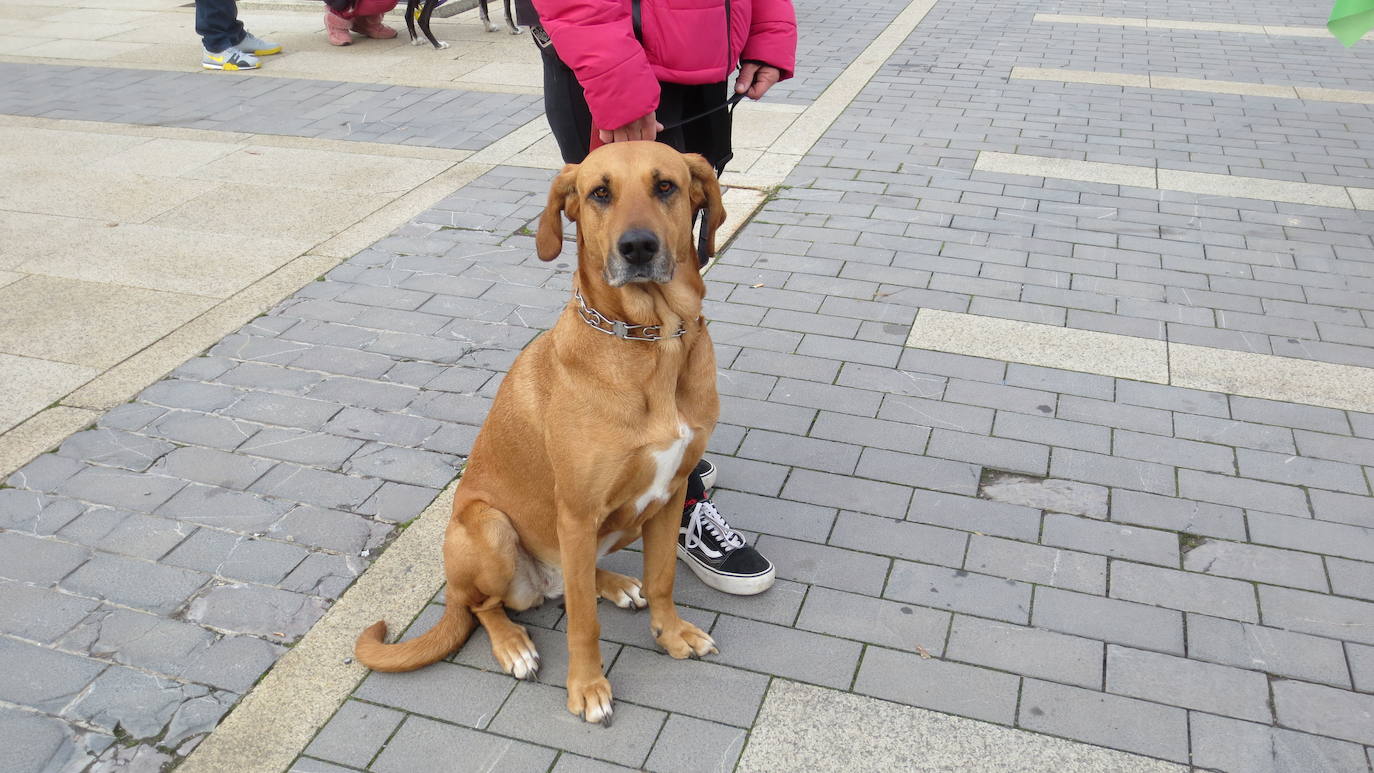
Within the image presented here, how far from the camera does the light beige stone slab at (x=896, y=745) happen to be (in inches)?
106

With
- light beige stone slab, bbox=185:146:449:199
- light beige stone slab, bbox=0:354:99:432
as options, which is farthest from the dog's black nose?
light beige stone slab, bbox=185:146:449:199

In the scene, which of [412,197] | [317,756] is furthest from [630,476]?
[412,197]

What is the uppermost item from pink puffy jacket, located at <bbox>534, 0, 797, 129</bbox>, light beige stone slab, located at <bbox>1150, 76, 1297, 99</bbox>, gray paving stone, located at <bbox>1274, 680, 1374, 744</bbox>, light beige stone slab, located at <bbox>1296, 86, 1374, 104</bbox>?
pink puffy jacket, located at <bbox>534, 0, 797, 129</bbox>

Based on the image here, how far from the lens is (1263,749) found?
271cm

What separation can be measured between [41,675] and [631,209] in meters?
2.17

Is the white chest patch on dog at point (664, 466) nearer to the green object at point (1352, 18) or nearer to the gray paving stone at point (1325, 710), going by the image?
the gray paving stone at point (1325, 710)

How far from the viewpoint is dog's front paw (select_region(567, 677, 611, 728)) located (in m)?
2.85

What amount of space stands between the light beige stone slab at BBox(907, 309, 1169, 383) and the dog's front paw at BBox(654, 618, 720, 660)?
2212mm

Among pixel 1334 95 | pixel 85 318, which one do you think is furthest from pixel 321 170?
pixel 1334 95

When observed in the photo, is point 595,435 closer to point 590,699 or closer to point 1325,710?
point 590,699

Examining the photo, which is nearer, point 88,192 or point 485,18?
point 88,192

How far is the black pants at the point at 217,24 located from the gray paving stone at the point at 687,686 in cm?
872

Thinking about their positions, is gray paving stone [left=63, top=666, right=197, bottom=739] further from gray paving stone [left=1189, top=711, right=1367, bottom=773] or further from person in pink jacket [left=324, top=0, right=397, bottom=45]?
person in pink jacket [left=324, top=0, right=397, bottom=45]

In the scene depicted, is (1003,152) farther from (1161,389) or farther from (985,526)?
(985,526)
